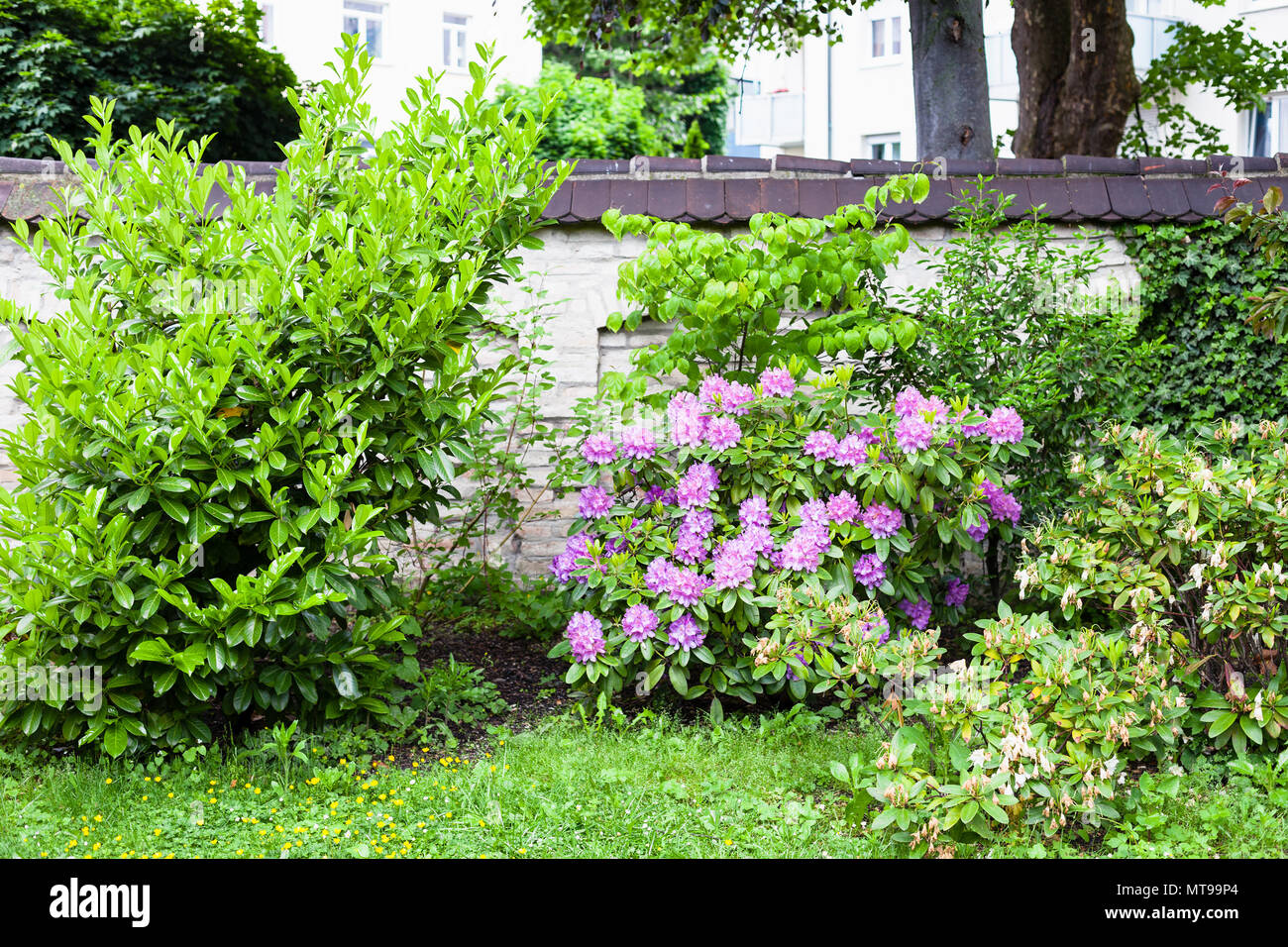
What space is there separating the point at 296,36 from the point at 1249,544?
2024 cm

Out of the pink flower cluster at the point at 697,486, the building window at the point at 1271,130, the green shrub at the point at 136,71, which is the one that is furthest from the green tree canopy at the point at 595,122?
the pink flower cluster at the point at 697,486

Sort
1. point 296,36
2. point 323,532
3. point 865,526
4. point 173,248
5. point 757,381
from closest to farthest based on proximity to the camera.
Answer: point 323,532 < point 173,248 < point 865,526 < point 757,381 < point 296,36

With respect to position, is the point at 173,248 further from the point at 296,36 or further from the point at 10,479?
the point at 296,36

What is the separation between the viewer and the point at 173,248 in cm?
351

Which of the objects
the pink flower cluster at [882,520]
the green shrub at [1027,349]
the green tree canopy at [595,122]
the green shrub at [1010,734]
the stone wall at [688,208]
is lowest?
the green shrub at [1010,734]

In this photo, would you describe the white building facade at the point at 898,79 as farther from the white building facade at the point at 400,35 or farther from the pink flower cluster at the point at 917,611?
the pink flower cluster at the point at 917,611

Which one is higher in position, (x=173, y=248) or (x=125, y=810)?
(x=173, y=248)

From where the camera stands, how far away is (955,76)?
8.05 metres

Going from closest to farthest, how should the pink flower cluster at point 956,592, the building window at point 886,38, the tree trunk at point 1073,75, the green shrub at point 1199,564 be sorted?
the green shrub at point 1199,564
the pink flower cluster at point 956,592
the tree trunk at point 1073,75
the building window at point 886,38

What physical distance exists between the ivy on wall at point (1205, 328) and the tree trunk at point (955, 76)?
3025 millimetres

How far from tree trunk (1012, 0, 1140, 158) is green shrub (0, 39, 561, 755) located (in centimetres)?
635

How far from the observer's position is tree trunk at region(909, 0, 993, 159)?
8.02m

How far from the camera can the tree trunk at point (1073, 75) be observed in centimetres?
845

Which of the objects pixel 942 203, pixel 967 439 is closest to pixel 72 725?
pixel 967 439
